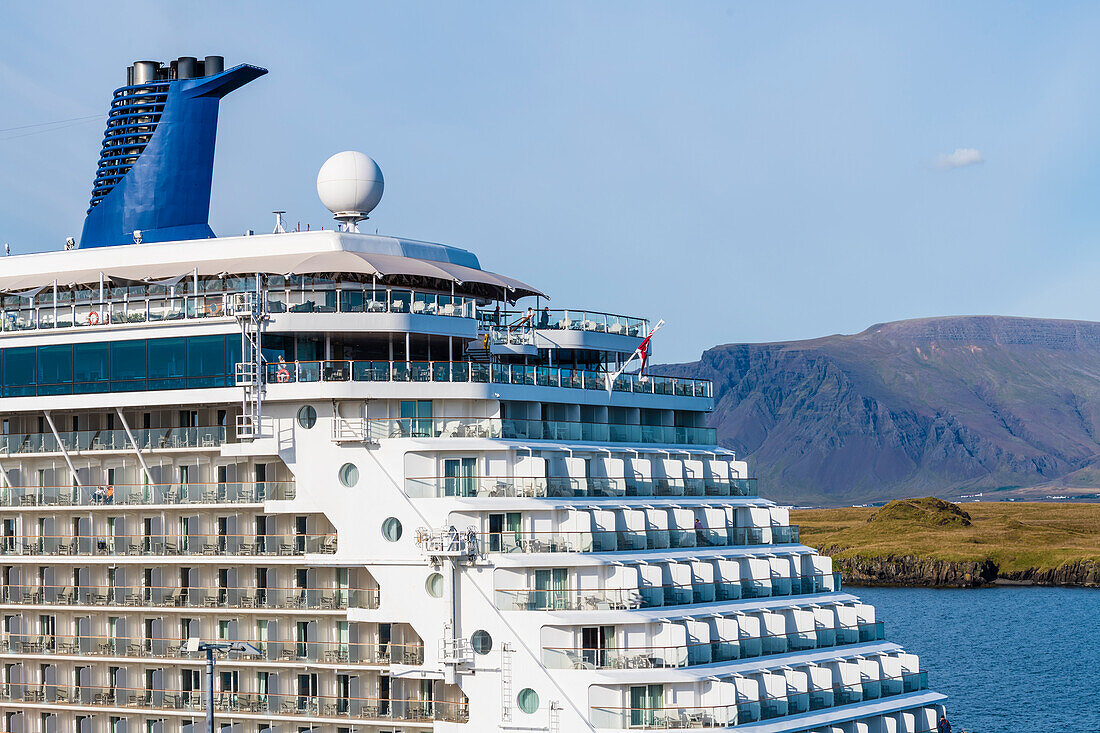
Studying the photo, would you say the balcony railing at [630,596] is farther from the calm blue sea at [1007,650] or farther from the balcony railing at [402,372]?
the calm blue sea at [1007,650]

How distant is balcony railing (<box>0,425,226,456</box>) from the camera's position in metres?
48.8

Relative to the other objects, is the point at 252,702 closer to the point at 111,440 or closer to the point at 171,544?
the point at 171,544

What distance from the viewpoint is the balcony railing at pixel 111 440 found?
4878cm

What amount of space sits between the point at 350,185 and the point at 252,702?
18868 mm

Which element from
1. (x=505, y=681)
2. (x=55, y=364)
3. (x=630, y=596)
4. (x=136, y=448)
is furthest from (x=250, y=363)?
(x=630, y=596)

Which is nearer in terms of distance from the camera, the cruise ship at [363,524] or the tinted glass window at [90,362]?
the cruise ship at [363,524]

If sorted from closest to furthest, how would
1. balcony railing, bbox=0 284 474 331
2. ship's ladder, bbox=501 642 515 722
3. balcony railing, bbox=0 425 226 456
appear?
ship's ladder, bbox=501 642 515 722 < balcony railing, bbox=0 284 474 331 < balcony railing, bbox=0 425 226 456

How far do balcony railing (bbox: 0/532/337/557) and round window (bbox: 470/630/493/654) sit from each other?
5584 mm

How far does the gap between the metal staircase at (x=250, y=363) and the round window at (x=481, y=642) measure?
377 inches

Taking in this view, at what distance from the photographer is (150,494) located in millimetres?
49750

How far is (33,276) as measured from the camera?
54906mm

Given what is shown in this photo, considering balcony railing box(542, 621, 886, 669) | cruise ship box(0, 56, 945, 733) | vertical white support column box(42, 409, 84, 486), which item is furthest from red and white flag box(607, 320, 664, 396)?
vertical white support column box(42, 409, 84, 486)

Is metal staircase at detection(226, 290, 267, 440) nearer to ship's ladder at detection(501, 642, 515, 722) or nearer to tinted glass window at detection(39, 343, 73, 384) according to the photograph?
tinted glass window at detection(39, 343, 73, 384)

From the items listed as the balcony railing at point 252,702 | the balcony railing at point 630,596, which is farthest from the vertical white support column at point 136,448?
the balcony railing at point 630,596
